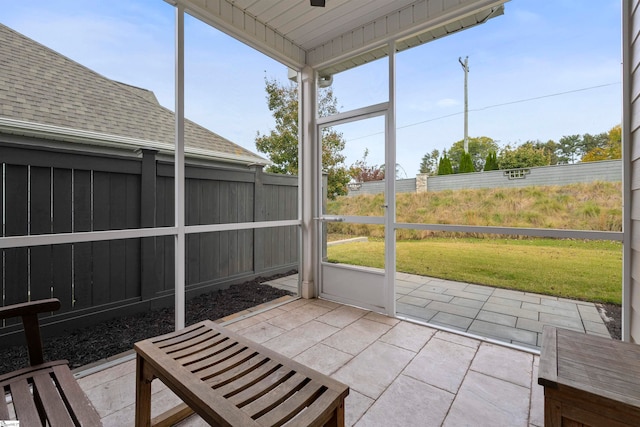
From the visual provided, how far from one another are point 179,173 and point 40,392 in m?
1.68

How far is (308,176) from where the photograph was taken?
365 cm

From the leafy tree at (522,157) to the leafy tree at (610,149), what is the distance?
0.97ft

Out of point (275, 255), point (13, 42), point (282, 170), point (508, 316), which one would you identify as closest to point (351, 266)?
point (275, 255)

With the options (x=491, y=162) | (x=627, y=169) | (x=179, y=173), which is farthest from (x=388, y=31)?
(x=179, y=173)

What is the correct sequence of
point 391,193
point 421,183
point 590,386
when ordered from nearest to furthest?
point 590,386, point 391,193, point 421,183

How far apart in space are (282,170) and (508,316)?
293 cm

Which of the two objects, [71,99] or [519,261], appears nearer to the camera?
[71,99]

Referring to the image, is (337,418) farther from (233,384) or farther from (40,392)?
(40,392)

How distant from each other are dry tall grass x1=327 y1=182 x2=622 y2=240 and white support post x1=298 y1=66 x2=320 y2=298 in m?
0.28

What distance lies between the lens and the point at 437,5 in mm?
2656

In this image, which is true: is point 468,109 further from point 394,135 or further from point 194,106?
point 194,106

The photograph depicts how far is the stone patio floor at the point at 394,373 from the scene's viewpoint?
5.32 ft

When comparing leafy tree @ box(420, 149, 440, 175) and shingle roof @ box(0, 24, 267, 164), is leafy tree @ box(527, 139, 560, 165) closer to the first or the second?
leafy tree @ box(420, 149, 440, 175)

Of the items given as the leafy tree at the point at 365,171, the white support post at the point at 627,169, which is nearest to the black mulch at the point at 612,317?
the white support post at the point at 627,169
